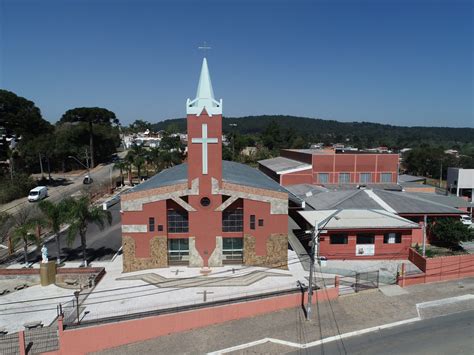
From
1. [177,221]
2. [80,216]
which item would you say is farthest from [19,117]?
[177,221]

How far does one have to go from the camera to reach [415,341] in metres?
19.7

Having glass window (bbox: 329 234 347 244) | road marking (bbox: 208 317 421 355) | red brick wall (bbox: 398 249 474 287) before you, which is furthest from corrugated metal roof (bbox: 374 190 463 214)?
road marking (bbox: 208 317 421 355)

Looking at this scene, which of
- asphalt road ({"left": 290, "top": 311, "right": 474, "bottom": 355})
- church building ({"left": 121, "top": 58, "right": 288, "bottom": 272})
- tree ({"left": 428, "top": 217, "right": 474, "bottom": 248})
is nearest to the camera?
asphalt road ({"left": 290, "top": 311, "right": 474, "bottom": 355})

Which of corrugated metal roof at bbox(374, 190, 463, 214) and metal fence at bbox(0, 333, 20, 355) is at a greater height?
corrugated metal roof at bbox(374, 190, 463, 214)

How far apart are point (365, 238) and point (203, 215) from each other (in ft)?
43.6

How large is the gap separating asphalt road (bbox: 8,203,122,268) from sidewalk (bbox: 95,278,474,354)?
1345 cm

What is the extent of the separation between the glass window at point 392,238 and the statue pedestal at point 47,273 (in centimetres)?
2531

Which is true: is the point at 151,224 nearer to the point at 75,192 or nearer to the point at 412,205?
the point at 412,205

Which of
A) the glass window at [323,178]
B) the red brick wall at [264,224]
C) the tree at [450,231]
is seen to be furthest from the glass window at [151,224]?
the glass window at [323,178]

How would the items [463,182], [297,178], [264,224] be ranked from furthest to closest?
[463,182]
[297,178]
[264,224]

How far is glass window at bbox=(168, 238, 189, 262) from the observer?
2877cm

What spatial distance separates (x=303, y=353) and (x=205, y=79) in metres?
20.7

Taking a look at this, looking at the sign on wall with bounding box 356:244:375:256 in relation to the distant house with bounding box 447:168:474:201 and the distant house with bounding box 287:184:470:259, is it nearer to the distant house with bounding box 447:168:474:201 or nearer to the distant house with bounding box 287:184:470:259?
the distant house with bounding box 287:184:470:259

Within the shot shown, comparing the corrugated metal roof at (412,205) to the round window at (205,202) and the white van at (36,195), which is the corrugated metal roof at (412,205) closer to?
the round window at (205,202)
